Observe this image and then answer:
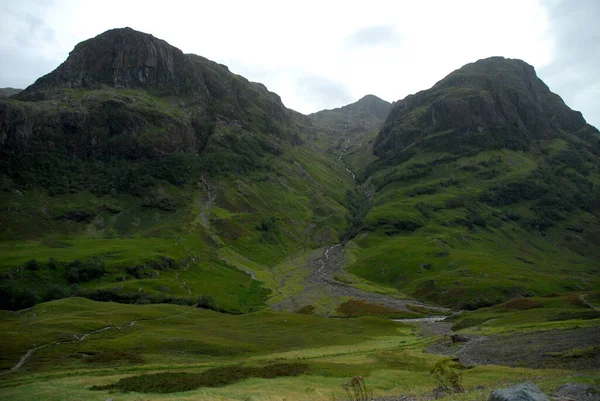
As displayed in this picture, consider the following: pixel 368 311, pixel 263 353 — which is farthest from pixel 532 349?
pixel 368 311

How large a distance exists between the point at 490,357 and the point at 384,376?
880 inches

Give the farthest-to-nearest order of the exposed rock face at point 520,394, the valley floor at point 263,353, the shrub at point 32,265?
the shrub at point 32,265
the valley floor at point 263,353
the exposed rock face at point 520,394

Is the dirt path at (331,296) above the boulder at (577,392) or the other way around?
the other way around

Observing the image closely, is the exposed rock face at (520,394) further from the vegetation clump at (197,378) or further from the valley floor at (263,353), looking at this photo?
the vegetation clump at (197,378)

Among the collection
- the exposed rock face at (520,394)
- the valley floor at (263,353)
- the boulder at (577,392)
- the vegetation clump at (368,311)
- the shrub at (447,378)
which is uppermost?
the exposed rock face at (520,394)

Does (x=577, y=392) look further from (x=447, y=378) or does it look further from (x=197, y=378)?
(x=197, y=378)

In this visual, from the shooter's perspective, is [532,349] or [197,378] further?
[532,349]

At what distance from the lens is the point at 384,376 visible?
159 feet

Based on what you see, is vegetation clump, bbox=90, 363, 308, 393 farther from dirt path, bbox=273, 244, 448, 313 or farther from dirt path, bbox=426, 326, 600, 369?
dirt path, bbox=273, 244, 448, 313

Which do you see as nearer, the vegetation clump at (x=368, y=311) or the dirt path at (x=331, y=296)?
the vegetation clump at (x=368, y=311)

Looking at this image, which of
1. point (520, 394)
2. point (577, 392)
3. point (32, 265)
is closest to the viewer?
point (520, 394)

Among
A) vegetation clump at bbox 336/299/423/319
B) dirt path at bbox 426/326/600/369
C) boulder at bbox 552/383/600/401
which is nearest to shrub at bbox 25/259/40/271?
vegetation clump at bbox 336/299/423/319

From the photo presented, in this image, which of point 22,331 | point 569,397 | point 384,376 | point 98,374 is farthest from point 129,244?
point 569,397

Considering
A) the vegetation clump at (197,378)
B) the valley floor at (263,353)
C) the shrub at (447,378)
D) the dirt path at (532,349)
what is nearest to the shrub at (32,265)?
the valley floor at (263,353)
